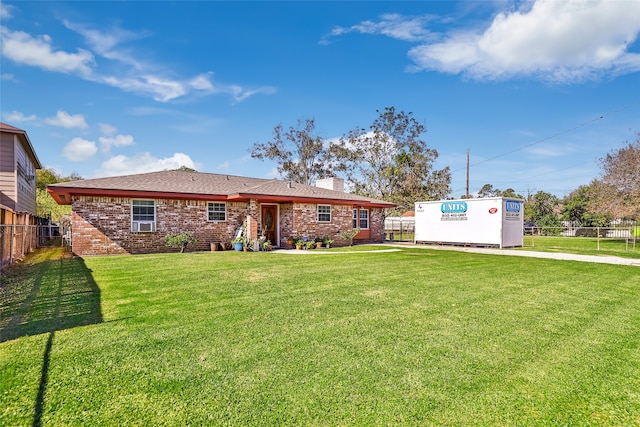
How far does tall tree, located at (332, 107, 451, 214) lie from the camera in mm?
35000

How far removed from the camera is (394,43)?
19125 mm

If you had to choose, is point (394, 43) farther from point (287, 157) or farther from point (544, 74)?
point (287, 157)

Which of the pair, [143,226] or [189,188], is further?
[189,188]

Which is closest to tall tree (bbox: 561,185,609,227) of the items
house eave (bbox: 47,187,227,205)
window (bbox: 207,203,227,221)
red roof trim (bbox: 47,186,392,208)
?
red roof trim (bbox: 47,186,392,208)

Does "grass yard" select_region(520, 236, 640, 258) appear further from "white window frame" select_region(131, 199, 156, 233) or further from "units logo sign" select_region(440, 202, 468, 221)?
"white window frame" select_region(131, 199, 156, 233)

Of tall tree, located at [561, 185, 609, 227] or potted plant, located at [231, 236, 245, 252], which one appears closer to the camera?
potted plant, located at [231, 236, 245, 252]

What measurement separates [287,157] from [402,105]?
14.1 metres

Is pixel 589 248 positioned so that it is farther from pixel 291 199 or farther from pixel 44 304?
pixel 44 304

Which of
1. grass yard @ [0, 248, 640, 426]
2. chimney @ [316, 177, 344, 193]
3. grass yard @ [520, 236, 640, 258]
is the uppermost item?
chimney @ [316, 177, 344, 193]

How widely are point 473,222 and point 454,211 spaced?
1.32 meters

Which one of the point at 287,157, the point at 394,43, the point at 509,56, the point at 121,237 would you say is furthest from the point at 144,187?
the point at 287,157

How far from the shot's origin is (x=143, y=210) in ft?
48.6

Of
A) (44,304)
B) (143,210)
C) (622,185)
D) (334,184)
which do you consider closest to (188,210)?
(143,210)

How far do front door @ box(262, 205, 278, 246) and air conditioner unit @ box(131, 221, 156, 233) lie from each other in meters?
5.49
